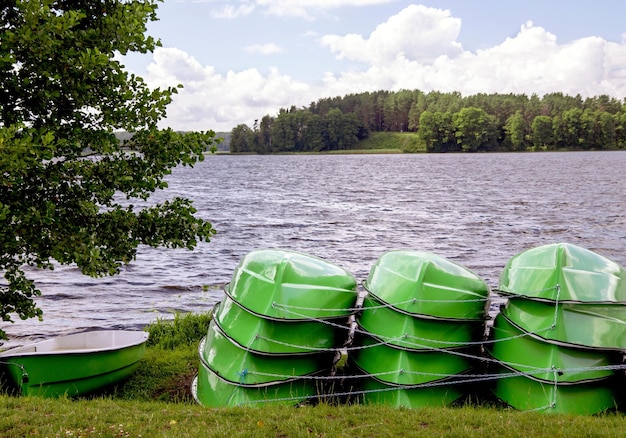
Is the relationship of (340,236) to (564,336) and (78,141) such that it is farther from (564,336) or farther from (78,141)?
(78,141)

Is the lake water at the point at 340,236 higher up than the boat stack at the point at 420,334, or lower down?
lower down

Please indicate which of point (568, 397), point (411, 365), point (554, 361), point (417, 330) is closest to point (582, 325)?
point (554, 361)

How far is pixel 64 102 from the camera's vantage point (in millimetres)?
7023

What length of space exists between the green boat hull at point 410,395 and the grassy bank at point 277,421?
300mm

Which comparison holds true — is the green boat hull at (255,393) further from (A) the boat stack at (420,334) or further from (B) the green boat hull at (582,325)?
(B) the green boat hull at (582,325)

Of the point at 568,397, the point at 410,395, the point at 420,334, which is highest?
the point at 420,334

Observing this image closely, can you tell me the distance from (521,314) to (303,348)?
338 centimetres

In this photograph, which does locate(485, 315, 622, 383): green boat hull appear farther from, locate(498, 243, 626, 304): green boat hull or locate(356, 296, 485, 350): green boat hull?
locate(498, 243, 626, 304): green boat hull

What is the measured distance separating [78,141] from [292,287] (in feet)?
12.5

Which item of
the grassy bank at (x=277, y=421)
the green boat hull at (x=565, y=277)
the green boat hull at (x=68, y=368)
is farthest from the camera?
the green boat hull at (x=68, y=368)

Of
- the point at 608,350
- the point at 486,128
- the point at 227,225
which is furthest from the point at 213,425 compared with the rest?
the point at 486,128

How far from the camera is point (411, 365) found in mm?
8836

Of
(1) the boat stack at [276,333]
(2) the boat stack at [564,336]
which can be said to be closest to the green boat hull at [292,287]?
(1) the boat stack at [276,333]

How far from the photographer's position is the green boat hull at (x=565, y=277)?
8.56m
